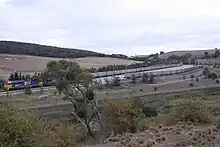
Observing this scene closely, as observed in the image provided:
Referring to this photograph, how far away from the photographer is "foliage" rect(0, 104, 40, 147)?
13.9m

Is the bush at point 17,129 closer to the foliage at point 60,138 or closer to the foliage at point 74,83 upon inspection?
→ the foliage at point 60,138

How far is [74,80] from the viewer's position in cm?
3581

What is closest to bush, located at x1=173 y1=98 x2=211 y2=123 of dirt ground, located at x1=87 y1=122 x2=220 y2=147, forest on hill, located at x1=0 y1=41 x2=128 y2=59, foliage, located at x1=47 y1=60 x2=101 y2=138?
dirt ground, located at x1=87 y1=122 x2=220 y2=147

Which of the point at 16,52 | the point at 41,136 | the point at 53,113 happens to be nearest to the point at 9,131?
the point at 41,136

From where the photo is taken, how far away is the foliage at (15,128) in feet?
45.7

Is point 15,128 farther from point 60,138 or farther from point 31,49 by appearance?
point 31,49

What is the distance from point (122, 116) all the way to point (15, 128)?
9.84m

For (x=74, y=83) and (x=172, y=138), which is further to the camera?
(x=74, y=83)

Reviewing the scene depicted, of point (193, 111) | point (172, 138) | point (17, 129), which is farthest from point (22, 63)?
point (17, 129)

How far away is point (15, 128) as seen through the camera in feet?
46.1

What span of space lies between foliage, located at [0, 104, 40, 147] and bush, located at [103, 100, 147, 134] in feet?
28.7

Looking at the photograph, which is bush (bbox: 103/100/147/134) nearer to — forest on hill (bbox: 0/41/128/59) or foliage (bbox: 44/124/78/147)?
foliage (bbox: 44/124/78/147)

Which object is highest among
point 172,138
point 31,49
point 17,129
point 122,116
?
point 31,49

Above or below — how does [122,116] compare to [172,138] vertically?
above
